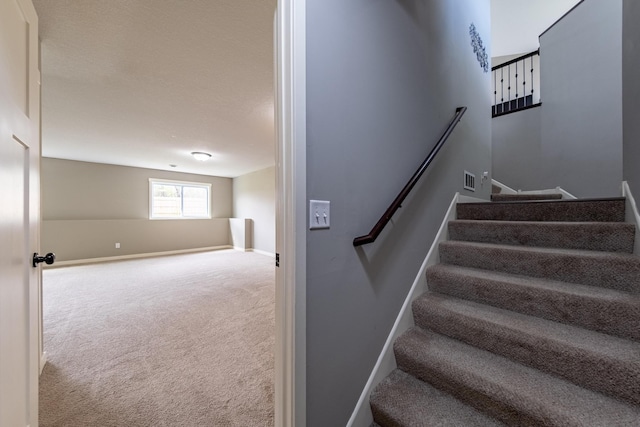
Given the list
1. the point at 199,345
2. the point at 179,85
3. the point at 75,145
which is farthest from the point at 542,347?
the point at 75,145

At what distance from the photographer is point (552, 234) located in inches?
61.8

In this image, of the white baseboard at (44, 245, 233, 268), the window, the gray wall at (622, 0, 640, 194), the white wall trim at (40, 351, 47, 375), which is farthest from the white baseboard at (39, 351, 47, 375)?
the window

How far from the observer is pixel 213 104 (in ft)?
8.99

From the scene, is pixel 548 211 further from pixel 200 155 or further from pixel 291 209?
pixel 200 155

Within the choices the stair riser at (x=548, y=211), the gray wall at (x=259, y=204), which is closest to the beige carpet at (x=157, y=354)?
the stair riser at (x=548, y=211)

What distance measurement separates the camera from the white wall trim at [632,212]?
4.20 ft

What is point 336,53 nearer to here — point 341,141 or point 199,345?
point 341,141

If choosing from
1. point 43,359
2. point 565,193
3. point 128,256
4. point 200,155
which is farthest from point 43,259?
point 128,256

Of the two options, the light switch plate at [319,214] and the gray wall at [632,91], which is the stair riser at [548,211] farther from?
the light switch plate at [319,214]

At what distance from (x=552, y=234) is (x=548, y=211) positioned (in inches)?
12.1

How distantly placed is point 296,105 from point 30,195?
45.9 inches

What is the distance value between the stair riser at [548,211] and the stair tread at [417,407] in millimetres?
1475

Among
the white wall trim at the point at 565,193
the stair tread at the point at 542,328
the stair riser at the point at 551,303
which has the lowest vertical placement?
the stair tread at the point at 542,328

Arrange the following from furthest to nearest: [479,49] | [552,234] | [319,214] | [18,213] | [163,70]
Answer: [479,49] → [163,70] → [552,234] → [319,214] → [18,213]
